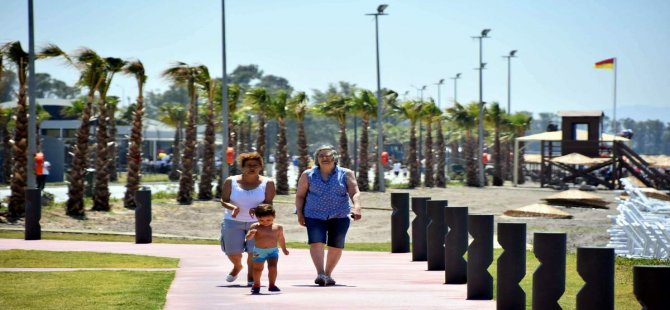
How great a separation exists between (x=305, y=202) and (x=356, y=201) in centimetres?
56

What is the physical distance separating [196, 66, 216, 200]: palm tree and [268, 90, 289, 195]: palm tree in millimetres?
6943

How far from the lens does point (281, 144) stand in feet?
185

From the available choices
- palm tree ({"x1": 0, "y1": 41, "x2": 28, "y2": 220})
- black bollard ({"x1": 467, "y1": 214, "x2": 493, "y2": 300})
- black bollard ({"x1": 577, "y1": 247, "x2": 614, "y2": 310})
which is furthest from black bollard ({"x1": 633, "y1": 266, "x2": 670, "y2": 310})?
palm tree ({"x1": 0, "y1": 41, "x2": 28, "y2": 220})

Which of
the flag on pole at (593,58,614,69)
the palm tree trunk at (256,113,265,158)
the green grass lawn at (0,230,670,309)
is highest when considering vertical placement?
the flag on pole at (593,58,614,69)

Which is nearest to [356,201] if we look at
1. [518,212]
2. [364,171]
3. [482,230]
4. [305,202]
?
[305,202]

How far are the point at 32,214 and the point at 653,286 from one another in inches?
658

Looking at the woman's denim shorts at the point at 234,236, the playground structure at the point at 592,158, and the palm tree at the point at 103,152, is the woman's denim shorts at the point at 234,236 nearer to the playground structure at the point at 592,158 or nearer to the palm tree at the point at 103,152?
the palm tree at the point at 103,152

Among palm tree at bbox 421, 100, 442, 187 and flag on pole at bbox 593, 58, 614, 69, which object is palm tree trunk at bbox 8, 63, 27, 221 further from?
flag on pole at bbox 593, 58, 614, 69

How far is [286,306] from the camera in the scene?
1123 centimetres

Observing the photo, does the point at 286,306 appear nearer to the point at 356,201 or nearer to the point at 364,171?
the point at 356,201

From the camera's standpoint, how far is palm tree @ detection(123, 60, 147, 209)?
127 ft

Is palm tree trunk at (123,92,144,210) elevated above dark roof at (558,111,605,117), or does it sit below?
below

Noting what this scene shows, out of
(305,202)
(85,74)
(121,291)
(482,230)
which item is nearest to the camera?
(482,230)

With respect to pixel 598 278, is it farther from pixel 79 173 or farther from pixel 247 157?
pixel 79 173
